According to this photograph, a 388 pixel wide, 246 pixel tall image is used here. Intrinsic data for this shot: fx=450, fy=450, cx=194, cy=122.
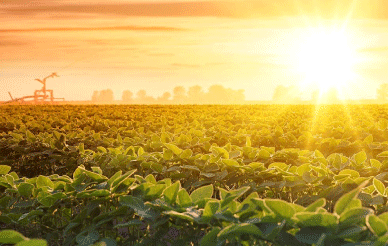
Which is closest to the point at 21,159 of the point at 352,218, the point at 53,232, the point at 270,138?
the point at 270,138

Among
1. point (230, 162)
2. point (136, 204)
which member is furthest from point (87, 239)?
point (230, 162)

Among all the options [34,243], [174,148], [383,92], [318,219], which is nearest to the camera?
[34,243]

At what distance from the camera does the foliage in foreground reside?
6.64 feet

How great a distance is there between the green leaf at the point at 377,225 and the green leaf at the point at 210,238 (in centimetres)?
69

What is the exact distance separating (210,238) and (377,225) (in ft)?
2.50

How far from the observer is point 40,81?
66688 millimetres

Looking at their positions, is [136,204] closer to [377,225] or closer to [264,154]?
[377,225]

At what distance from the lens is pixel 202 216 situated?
7.66ft

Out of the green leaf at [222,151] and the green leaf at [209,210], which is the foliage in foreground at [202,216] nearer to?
the green leaf at [209,210]

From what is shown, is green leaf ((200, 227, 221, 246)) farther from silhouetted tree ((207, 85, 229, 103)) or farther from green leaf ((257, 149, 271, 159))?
silhouetted tree ((207, 85, 229, 103))

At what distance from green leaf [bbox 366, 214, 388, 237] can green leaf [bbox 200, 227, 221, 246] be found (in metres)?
0.69

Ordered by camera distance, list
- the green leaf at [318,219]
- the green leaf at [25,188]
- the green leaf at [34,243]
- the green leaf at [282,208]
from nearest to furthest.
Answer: the green leaf at [34,243]
the green leaf at [318,219]
the green leaf at [282,208]
the green leaf at [25,188]

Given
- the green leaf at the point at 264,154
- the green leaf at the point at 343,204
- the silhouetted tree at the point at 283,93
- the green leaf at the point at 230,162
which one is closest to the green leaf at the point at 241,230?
the green leaf at the point at 343,204

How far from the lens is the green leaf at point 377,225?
6.34 feet
